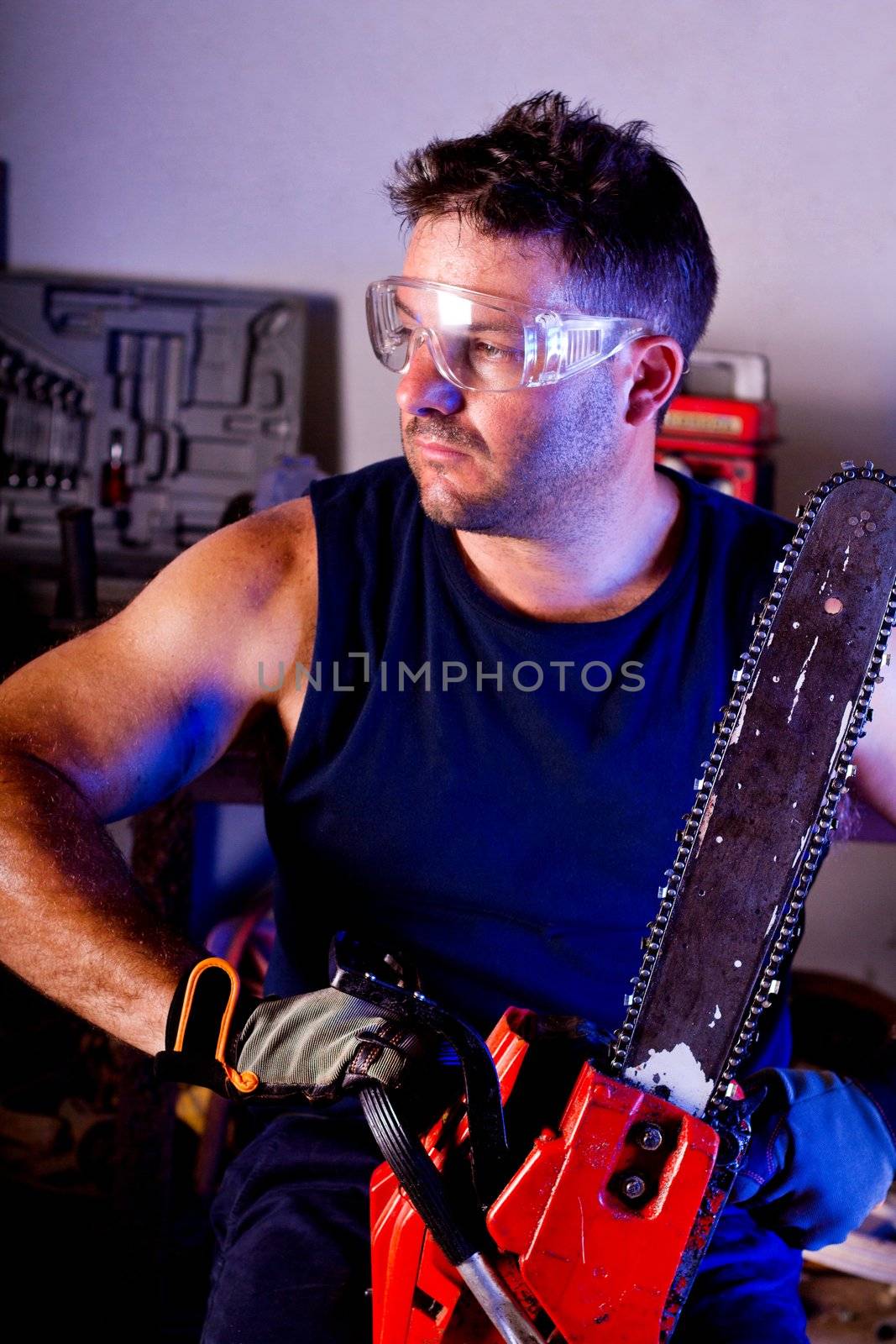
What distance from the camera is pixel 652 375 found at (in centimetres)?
169

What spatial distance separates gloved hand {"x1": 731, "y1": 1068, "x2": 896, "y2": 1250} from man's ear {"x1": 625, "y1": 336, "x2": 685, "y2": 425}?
2.89 ft

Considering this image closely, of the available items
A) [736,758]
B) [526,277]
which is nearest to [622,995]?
[736,758]

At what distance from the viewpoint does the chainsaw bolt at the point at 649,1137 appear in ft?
3.54

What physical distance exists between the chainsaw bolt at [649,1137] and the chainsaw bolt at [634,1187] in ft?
0.09

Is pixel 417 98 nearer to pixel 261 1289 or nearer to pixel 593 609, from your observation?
pixel 593 609

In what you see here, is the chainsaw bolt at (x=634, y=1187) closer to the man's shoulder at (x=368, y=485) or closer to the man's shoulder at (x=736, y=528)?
the man's shoulder at (x=736, y=528)

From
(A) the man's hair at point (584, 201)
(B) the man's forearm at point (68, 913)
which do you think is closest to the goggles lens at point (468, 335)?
(A) the man's hair at point (584, 201)

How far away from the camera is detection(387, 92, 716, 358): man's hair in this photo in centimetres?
153

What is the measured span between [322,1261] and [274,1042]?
A: 1.26 ft

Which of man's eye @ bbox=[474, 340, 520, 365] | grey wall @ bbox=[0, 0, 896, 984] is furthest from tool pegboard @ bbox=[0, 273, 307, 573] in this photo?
man's eye @ bbox=[474, 340, 520, 365]

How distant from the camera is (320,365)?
3438 mm

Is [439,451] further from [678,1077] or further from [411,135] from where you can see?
[411,135]

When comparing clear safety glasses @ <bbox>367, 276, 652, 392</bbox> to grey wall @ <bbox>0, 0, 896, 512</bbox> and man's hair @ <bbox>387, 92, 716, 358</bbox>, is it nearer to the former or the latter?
man's hair @ <bbox>387, 92, 716, 358</bbox>

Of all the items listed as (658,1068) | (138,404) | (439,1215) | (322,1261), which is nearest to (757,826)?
(658,1068)
